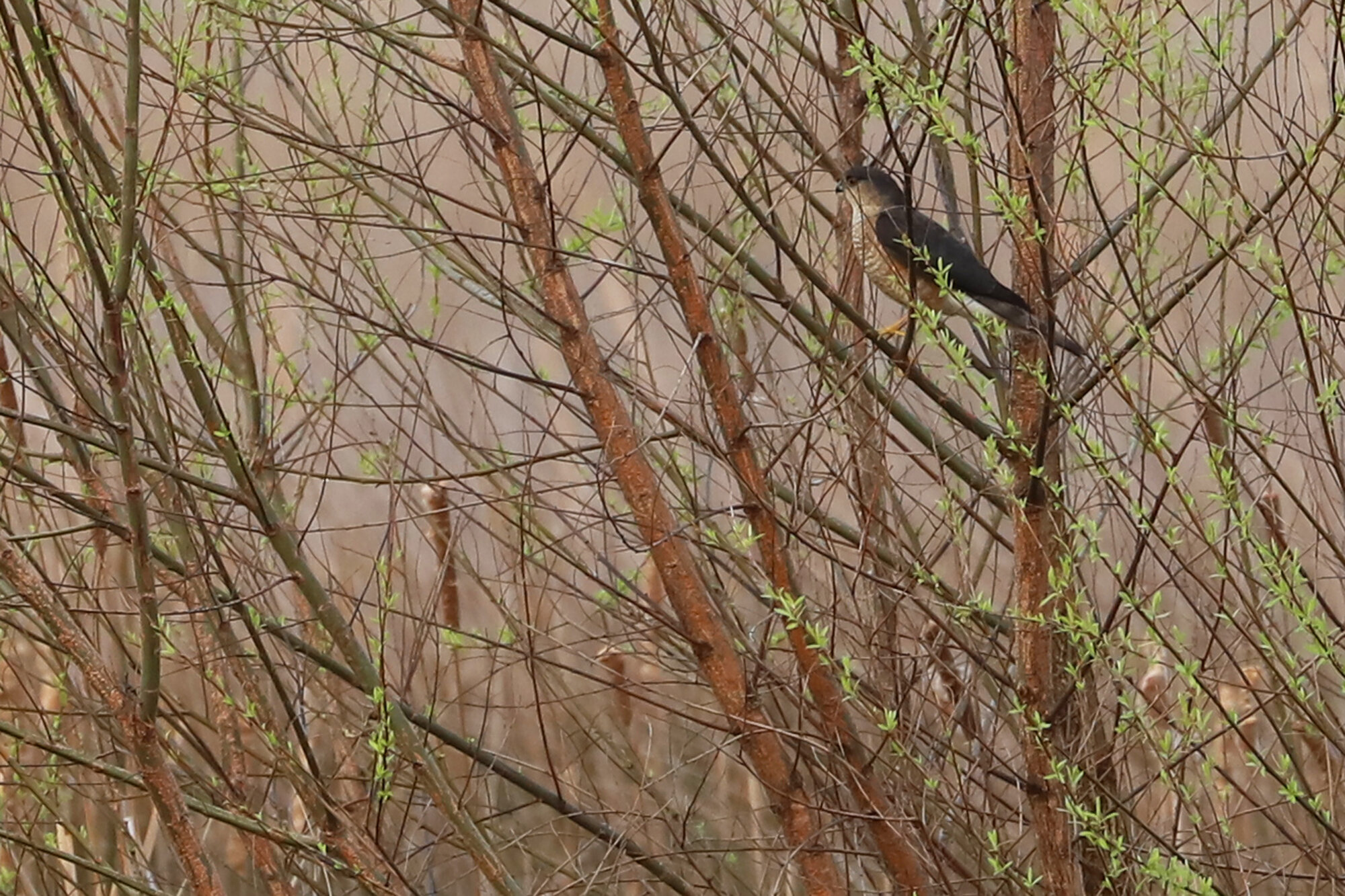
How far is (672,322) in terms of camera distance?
3.72 metres

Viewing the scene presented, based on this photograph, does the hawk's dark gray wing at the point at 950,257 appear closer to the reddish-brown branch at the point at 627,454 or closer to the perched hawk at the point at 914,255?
the perched hawk at the point at 914,255

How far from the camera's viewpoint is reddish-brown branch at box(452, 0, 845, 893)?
2.25 metres

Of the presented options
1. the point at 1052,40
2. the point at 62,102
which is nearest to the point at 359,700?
the point at 62,102

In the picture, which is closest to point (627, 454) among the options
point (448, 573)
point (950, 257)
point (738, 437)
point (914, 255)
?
point (738, 437)

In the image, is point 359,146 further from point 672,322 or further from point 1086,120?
point 672,322

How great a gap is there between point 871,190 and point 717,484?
747mm

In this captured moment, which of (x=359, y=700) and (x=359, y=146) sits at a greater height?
(x=359, y=146)

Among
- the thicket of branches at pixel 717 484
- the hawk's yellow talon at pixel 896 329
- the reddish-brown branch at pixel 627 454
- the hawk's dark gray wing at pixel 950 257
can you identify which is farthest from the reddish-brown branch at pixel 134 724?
the hawk's yellow talon at pixel 896 329

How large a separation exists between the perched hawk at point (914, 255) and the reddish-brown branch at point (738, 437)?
323 millimetres

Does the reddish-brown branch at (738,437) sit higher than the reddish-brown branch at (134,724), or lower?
higher

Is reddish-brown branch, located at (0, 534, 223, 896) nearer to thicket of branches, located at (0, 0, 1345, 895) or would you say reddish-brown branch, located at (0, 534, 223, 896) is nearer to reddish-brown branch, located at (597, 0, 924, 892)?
thicket of branches, located at (0, 0, 1345, 895)

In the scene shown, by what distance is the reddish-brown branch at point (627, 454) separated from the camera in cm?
225

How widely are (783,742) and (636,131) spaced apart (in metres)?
1.08

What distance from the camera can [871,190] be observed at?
2881 millimetres
